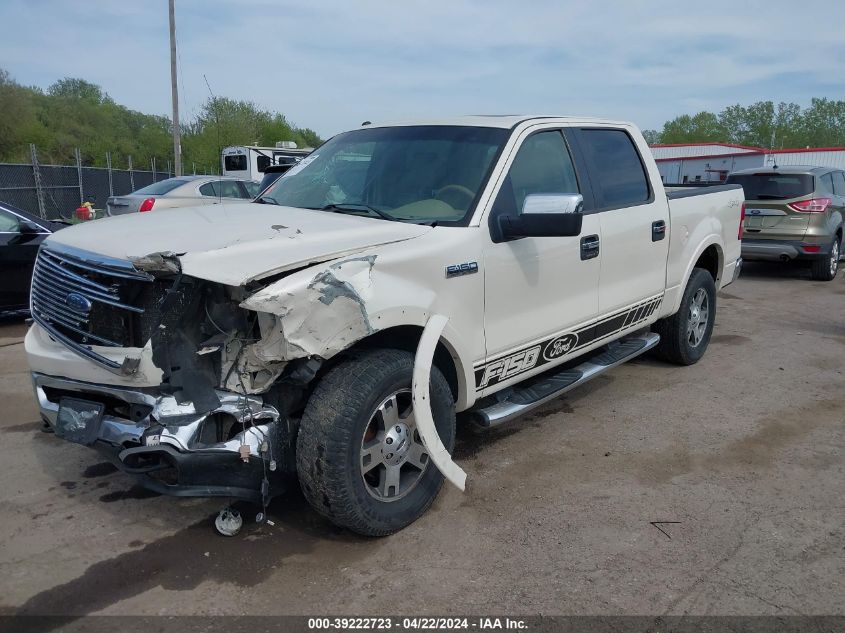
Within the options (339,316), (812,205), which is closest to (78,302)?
(339,316)

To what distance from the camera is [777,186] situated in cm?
1120

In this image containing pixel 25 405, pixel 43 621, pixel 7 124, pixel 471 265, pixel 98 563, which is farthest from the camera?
pixel 7 124

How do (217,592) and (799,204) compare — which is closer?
(217,592)

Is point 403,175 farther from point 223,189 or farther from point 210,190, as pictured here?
point 223,189

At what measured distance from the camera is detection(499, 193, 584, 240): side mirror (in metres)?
3.61

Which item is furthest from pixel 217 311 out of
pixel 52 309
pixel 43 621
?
pixel 43 621

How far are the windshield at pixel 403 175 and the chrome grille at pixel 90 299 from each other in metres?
1.37

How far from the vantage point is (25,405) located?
208 inches

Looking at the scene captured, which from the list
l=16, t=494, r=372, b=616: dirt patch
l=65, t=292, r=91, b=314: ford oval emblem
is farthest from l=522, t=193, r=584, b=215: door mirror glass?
l=65, t=292, r=91, b=314: ford oval emblem

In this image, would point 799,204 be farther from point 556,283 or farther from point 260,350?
point 260,350

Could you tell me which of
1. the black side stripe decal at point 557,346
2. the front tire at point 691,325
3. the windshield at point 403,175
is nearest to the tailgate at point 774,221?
the front tire at point 691,325

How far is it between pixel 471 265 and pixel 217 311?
52.3 inches

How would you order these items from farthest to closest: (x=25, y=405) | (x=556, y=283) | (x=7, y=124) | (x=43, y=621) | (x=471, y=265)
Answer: (x=7, y=124), (x=25, y=405), (x=556, y=283), (x=471, y=265), (x=43, y=621)

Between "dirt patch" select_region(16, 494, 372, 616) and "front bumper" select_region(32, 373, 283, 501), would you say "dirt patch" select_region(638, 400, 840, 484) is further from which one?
"front bumper" select_region(32, 373, 283, 501)
